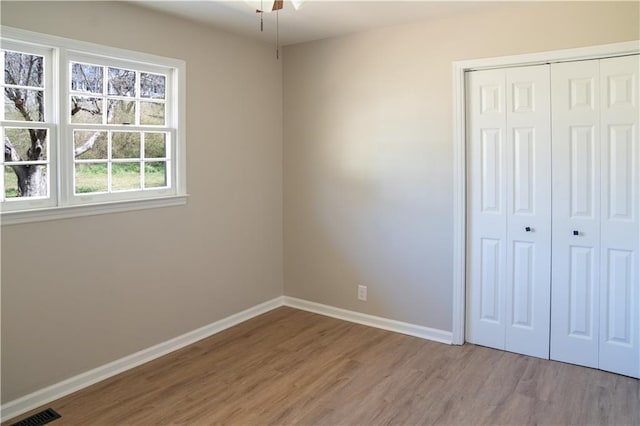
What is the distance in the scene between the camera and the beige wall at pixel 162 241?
2.77 meters

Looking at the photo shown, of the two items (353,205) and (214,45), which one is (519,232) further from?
(214,45)

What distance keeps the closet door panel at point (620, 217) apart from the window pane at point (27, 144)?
349cm

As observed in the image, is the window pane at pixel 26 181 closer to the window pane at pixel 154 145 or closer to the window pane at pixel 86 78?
the window pane at pixel 86 78

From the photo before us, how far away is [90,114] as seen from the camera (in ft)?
10.2

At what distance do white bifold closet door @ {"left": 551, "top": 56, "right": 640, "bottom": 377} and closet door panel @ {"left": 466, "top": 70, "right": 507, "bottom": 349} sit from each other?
0.36 m

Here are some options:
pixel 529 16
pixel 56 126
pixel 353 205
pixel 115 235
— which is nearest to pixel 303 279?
pixel 353 205

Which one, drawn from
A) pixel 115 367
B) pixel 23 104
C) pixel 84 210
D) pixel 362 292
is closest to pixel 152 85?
pixel 23 104

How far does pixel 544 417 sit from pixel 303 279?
240 centimetres

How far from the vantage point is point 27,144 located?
9.20 feet

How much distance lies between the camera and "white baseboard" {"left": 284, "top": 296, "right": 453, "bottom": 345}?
Result: 12.4 feet

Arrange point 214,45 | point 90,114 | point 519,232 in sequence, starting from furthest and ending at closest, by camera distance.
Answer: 1. point 214,45
2. point 519,232
3. point 90,114

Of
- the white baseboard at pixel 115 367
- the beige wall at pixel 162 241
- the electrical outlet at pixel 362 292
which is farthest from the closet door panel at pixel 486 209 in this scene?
the white baseboard at pixel 115 367

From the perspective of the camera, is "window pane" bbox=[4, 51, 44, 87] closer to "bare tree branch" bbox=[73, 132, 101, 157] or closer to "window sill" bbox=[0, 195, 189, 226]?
"bare tree branch" bbox=[73, 132, 101, 157]

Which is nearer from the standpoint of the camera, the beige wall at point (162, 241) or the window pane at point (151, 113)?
the beige wall at point (162, 241)
